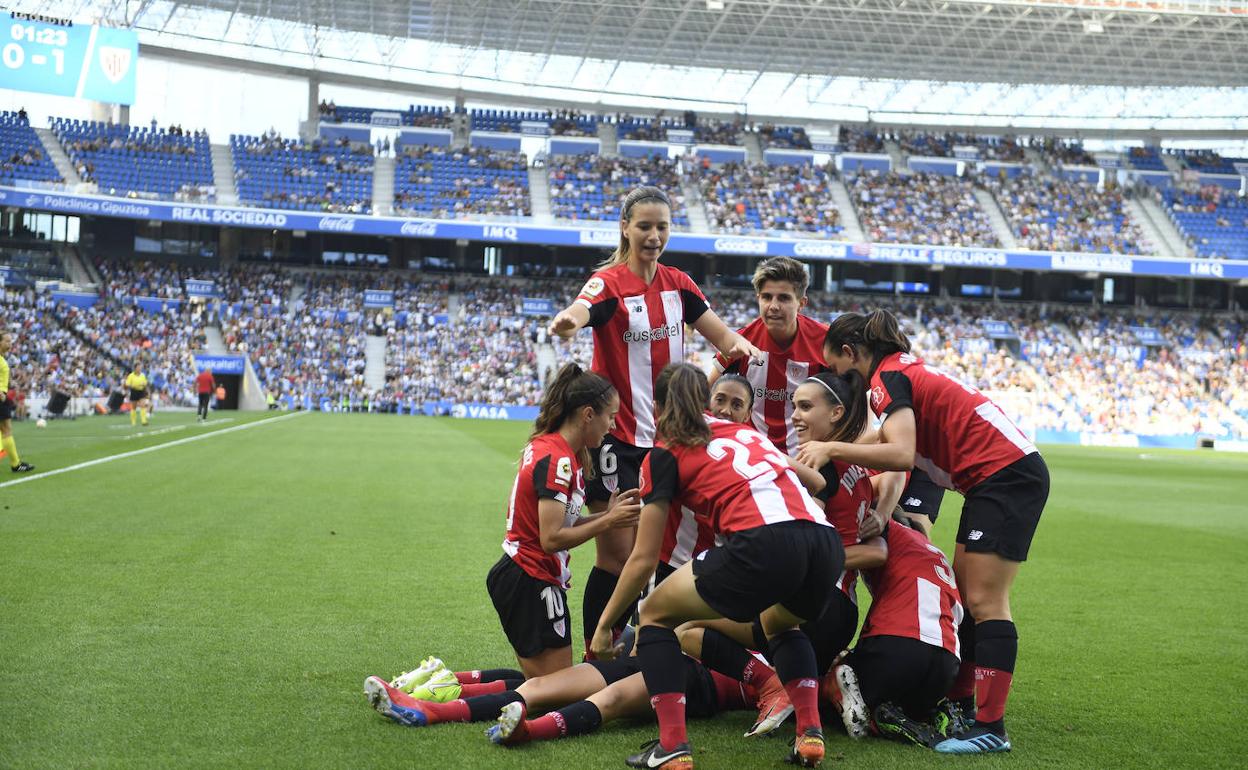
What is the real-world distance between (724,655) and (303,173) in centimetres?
5129

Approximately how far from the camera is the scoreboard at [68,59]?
3784cm

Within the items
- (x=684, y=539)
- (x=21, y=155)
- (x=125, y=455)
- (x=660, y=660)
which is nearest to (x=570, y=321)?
(x=684, y=539)

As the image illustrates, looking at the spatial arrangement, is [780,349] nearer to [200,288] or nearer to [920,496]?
[920,496]

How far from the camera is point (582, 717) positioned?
185 inches

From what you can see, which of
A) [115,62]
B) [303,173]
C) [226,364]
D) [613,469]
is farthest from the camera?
[303,173]

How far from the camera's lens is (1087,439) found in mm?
43219

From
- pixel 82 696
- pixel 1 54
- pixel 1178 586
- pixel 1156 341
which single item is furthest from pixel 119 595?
pixel 1156 341

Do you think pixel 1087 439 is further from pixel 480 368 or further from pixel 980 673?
pixel 980 673

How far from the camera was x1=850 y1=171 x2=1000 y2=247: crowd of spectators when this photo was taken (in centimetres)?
5216

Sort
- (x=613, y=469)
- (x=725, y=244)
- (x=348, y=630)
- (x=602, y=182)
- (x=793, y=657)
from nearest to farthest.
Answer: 1. (x=793, y=657)
2. (x=613, y=469)
3. (x=348, y=630)
4. (x=725, y=244)
5. (x=602, y=182)

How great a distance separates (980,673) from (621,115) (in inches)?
2309

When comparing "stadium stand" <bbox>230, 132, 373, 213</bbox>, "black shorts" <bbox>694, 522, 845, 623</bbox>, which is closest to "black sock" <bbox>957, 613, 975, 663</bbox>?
"black shorts" <bbox>694, 522, 845, 623</bbox>

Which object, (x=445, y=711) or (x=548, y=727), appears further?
(x=445, y=711)

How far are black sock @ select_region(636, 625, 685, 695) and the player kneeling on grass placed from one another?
3.38ft
